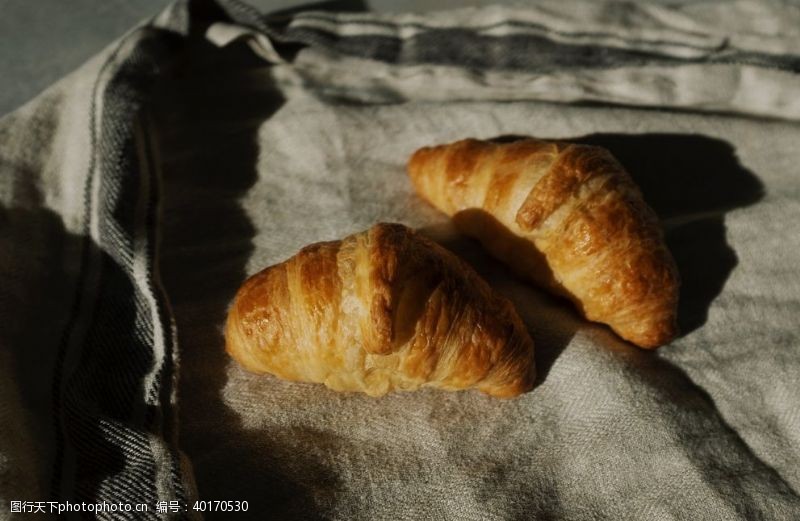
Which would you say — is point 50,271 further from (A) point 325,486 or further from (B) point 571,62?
(B) point 571,62

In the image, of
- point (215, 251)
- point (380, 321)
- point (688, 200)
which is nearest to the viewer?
point (380, 321)

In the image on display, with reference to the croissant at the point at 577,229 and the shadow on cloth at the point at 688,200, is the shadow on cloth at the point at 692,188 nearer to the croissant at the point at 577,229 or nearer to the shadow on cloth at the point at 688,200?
the shadow on cloth at the point at 688,200

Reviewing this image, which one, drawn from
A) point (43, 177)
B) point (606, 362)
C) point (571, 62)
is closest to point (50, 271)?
point (43, 177)

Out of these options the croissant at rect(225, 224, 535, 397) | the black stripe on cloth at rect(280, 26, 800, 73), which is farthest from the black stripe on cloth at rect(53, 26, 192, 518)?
the black stripe on cloth at rect(280, 26, 800, 73)

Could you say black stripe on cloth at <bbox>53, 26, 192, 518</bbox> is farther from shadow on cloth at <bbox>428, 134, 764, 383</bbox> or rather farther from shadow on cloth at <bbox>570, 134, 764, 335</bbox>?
shadow on cloth at <bbox>570, 134, 764, 335</bbox>

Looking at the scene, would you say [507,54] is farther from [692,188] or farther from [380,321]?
[380,321]

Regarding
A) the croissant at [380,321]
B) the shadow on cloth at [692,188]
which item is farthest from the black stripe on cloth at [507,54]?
the croissant at [380,321]

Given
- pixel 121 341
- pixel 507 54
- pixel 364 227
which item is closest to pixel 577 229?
pixel 364 227
